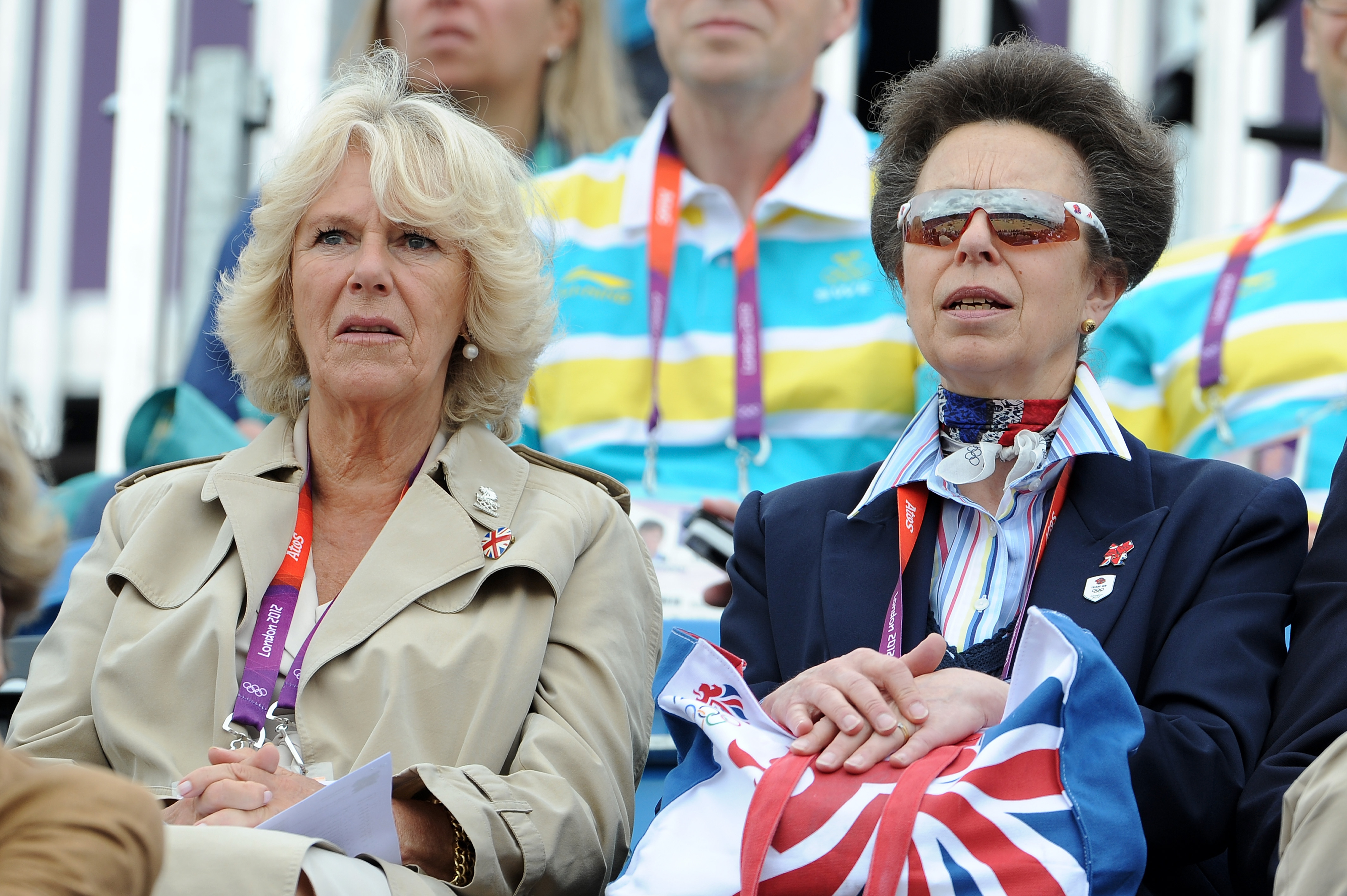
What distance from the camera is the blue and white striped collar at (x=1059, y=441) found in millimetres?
2596

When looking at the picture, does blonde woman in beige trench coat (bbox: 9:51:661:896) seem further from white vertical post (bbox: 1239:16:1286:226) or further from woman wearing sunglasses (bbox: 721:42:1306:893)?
white vertical post (bbox: 1239:16:1286:226)

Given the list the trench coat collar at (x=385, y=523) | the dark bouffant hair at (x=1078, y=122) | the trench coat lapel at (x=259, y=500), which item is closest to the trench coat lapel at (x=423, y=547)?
the trench coat collar at (x=385, y=523)

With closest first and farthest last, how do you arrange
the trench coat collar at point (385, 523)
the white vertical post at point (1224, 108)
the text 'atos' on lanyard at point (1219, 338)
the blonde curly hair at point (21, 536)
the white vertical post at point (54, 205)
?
the trench coat collar at point (385, 523) < the blonde curly hair at point (21, 536) < the text 'atos' on lanyard at point (1219, 338) < the white vertical post at point (1224, 108) < the white vertical post at point (54, 205)

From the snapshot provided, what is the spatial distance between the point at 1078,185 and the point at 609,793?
124 cm

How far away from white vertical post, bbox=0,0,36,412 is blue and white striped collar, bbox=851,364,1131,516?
3883mm

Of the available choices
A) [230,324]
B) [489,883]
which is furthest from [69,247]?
[489,883]

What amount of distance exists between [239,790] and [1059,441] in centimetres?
133

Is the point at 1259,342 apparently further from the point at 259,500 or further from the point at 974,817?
the point at 259,500

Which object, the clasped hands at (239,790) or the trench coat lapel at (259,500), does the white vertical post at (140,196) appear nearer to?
the trench coat lapel at (259,500)

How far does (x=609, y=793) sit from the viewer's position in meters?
2.61

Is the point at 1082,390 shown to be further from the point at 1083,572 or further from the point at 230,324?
the point at 230,324

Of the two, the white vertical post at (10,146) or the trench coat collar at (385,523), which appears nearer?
the trench coat collar at (385,523)

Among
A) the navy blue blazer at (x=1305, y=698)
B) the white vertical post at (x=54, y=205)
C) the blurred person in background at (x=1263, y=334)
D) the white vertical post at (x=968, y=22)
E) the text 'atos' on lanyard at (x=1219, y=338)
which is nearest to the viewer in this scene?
the navy blue blazer at (x=1305, y=698)

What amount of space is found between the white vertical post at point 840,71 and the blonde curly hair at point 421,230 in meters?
2.63
